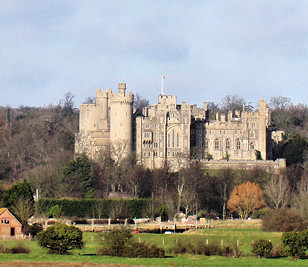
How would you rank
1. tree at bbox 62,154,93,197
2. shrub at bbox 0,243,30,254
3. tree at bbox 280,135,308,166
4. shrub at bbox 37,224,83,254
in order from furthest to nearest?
tree at bbox 280,135,308,166 → tree at bbox 62,154,93,197 → shrub at bbox 37,224,83,254 → shrub at bbox 0,243,30,254

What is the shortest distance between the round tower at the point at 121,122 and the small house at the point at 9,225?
33345 mm

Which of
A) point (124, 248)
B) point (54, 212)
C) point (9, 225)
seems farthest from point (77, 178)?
point (124, 248)

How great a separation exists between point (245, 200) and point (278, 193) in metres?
3.30

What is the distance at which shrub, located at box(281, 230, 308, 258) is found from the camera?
51562 mm

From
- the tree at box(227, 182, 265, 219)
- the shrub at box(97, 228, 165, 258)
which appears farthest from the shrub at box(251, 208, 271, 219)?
the shrub at box(97, 228, 165, 258)

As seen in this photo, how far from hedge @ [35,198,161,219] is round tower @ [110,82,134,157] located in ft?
44.9

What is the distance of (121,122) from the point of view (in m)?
98.6

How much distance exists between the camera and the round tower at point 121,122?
9756 centimetres

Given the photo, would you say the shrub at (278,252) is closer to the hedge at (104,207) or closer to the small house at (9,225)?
the small house at (9,225)

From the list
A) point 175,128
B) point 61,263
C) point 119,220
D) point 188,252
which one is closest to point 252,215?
point 119,220

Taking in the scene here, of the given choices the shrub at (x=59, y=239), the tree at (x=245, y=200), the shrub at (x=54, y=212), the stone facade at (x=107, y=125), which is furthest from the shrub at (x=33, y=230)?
the stone facade at (x=107, y=125)

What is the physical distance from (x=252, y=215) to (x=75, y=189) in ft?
54.8

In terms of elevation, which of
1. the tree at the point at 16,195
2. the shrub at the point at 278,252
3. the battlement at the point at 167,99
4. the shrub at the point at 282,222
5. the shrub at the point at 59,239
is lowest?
the shrub at the point at 278,252

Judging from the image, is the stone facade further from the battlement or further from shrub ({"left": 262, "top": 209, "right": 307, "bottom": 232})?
shrub ({"left": 262, "top": 209, "right": 307, "bottom": 232})
